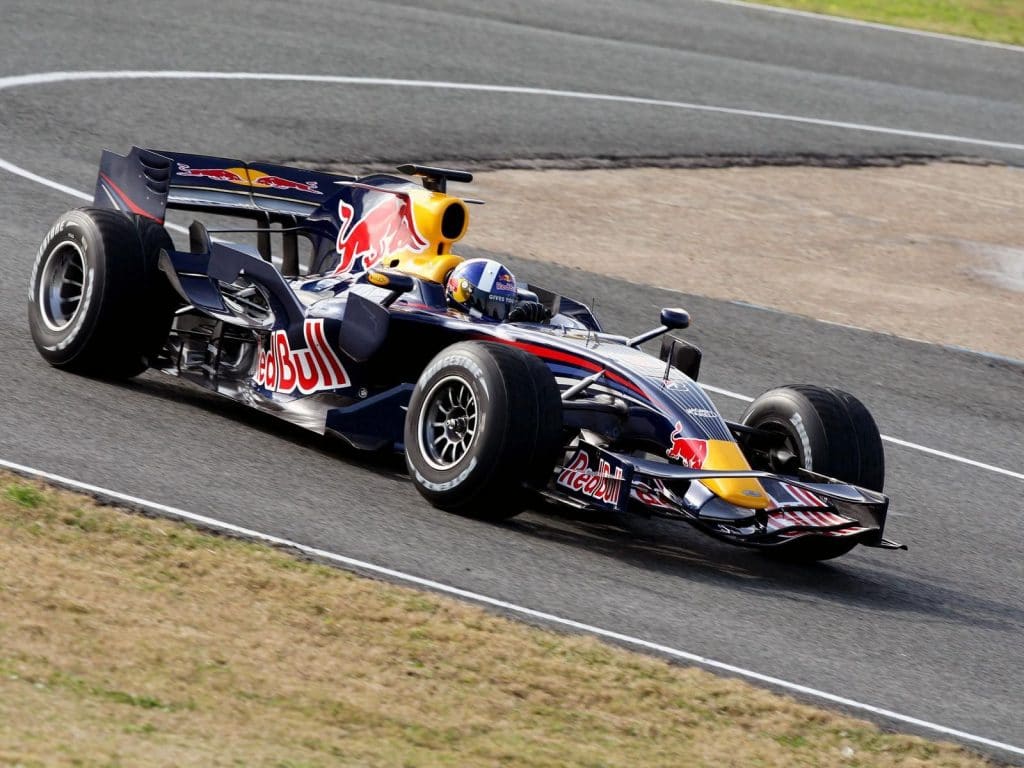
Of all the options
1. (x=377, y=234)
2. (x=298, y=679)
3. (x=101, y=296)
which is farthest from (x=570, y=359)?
(x=298, y=679)

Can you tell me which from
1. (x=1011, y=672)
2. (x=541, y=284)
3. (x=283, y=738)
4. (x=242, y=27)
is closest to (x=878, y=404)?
(x=541, y=284)

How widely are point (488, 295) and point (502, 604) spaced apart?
227 centimetres

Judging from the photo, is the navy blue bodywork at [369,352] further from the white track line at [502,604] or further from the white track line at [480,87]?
the white track line at [480,87]

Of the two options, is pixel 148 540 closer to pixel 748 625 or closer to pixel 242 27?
pixel 748 625

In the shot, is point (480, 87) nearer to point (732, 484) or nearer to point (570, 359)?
point (570, 359)

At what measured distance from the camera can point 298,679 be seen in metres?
6.17

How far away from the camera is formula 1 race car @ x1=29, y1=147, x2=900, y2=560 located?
809 cm

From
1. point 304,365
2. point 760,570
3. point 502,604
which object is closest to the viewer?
point 502,604

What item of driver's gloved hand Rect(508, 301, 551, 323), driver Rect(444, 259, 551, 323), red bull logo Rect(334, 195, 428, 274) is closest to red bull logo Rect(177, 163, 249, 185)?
red bull logo Rect(334, 195, 428, 274)

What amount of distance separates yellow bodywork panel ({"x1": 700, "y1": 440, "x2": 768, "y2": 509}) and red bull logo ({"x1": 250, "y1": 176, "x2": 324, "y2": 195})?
3.69m

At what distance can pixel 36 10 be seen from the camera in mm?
20422

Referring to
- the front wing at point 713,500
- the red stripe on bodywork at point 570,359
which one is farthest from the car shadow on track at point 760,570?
the red stripe on bodywork at point 570,359

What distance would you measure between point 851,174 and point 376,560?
13808 mm

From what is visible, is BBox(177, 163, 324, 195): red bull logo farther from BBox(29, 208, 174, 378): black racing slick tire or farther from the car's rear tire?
the car's rear tire
